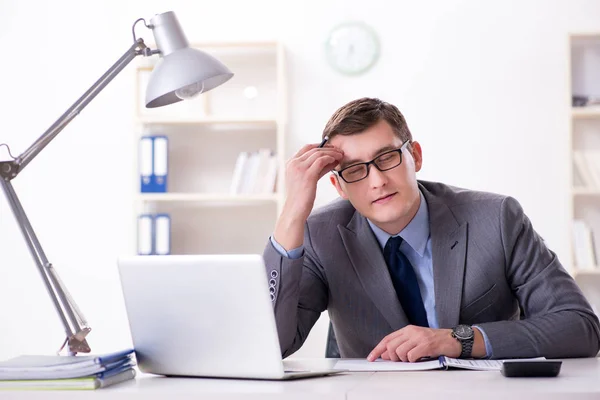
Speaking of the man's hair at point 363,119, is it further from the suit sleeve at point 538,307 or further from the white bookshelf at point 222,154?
the white bookshelf at point 222,154

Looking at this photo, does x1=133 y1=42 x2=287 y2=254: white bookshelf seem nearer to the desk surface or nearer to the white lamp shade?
the white lamp shade

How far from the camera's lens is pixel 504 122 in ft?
12.9

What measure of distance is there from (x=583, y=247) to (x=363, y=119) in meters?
2.15

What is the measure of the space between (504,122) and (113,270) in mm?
→ 2085

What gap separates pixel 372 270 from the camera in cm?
195

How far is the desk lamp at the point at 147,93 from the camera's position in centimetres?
156

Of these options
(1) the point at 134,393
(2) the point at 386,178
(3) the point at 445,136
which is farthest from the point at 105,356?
(3) the point at 445,136

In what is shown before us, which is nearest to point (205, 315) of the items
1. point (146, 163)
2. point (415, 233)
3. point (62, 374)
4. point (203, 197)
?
point (62, 374)

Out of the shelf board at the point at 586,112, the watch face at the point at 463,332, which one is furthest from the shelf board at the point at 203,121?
the watch face at the point at 463,332

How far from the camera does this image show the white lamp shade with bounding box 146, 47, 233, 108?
5.55ft

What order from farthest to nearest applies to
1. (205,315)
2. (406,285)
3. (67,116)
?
(406,285) → (67,116) → (205,315)

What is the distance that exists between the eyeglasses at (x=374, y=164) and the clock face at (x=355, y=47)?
7.02ft

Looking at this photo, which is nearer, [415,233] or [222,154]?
[415,233]

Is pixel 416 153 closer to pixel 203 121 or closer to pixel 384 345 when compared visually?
pixel 384 345
